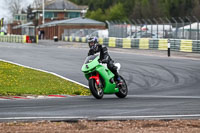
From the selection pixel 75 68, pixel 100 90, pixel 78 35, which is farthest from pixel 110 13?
pixel 100 90

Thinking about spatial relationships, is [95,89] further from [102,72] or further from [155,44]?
[155,44]

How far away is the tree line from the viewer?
131000 mm

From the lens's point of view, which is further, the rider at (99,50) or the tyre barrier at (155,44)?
the tyre barrier at (155,44)

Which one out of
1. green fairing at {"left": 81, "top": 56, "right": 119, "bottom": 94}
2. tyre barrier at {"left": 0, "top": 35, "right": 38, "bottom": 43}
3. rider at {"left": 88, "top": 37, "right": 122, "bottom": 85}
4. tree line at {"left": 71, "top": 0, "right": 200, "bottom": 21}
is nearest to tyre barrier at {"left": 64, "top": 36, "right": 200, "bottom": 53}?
tyre barrier at {"left": 0, "top": 35, "right": 38, "bottom": 43}

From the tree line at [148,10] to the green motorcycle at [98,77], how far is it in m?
107

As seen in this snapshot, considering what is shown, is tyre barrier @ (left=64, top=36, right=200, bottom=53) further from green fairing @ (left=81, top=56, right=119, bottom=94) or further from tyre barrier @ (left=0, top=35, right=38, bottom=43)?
green fairing @ (left=81, top=56, right=119, bottom=94)

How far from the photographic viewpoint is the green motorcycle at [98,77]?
44.2ft

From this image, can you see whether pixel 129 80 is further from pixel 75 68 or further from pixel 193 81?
pixel 75 68

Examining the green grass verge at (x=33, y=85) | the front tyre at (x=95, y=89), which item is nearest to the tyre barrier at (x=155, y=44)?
the green grass verge at (x=33, y=85)

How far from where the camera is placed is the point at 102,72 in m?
13.7

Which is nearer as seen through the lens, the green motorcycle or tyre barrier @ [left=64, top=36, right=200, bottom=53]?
the green motorcycle

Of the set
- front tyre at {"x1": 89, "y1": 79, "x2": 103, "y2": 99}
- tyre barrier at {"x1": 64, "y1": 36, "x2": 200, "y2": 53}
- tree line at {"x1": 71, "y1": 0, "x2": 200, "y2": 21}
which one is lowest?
front tyre at {"x1": 89, "y1": 79, "x2": 103, "y2": 99}

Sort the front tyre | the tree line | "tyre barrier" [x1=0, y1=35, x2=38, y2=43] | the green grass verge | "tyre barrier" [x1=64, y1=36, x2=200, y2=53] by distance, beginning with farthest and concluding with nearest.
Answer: the tree line
"tyre barrier" [x1=0, y1=35, x2=38, y2=43]
"tyre barrier" [x1=64, y1=36, x2=200, y2=53]
the green grass verge
the front tyre

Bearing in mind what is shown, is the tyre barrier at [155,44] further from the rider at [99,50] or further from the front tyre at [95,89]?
the front tyre at [95,89]
